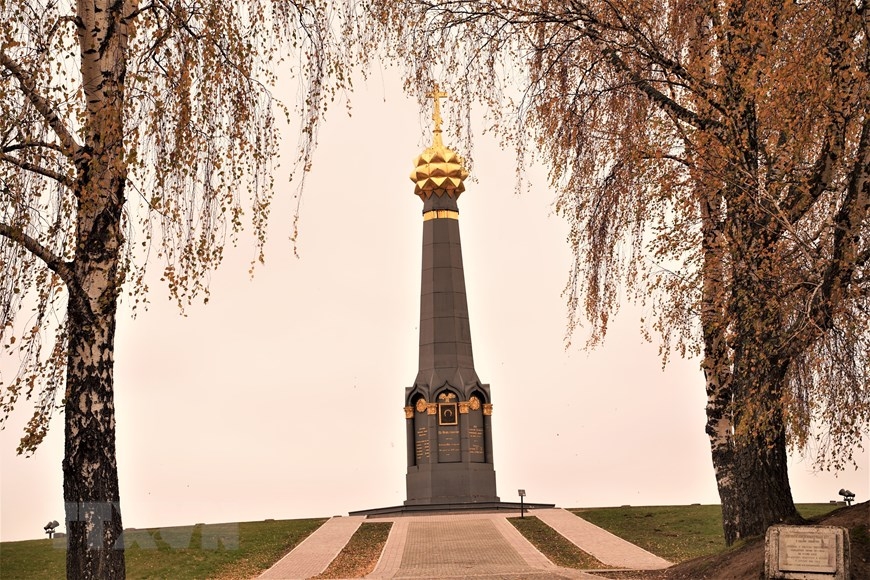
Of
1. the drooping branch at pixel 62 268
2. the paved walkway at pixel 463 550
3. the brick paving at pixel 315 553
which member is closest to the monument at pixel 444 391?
the paved walkway at pixel 463 550

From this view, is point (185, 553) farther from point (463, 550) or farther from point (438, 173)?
point (438, 173)

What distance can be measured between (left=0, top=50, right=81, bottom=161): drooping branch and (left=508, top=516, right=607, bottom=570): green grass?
1298 centimetres

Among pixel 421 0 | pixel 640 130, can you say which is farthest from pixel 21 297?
pixel 640 130

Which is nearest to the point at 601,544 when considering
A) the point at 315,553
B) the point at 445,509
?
the point at 315,553

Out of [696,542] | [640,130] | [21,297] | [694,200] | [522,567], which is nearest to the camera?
[21,297]

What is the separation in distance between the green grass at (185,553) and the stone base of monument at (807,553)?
11018 mm

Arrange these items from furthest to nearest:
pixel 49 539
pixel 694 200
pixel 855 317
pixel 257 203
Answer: pixel 49 539 → pixel 694 200 → pixel 855 317 → pixel 257 203

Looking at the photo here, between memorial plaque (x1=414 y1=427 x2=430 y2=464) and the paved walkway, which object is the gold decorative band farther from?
the paved walkway

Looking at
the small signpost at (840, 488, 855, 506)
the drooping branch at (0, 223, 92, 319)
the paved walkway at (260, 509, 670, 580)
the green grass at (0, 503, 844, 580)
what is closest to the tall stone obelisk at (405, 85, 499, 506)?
the paved walkway at (260, 509, 670, 580)

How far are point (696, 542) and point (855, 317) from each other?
1282 cm

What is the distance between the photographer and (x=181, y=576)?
64.2 ft

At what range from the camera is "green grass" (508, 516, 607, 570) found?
764 inches

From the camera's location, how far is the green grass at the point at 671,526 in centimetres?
2167

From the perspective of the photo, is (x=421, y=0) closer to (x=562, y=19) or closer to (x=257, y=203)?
(x=562, y=19)
